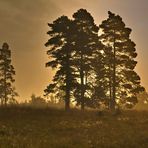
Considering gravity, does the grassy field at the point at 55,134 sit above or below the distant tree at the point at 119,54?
below

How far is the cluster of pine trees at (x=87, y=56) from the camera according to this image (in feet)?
190

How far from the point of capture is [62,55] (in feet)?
191

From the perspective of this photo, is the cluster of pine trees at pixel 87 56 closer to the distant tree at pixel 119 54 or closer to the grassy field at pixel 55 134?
the distant tree at pixel 119 54

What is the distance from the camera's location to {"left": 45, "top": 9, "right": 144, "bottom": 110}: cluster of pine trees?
58.0 m

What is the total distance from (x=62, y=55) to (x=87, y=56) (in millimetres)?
3839

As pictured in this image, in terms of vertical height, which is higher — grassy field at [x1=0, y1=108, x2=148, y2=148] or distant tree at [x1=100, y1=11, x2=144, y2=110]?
distant tree at [x1=100, y1=11, x2=144, y2=110]

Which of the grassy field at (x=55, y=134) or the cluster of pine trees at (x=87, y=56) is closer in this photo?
the grassy field at (x=55, y=134)

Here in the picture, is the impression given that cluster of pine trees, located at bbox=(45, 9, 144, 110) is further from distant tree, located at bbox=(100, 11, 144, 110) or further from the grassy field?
the grassy field

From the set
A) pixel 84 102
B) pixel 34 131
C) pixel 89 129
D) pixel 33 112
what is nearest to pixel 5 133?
pixel 34 131

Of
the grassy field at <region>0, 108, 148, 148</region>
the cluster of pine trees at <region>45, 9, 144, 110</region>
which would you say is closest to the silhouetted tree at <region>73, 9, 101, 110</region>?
the cluster of pine trees at <region>45, 9, 144, 110</region>

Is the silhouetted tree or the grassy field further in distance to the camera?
the silhouetted tree

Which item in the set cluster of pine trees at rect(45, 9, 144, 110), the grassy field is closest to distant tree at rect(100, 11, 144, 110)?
cluster of pine trees at rect(45, 9, 144, 110)

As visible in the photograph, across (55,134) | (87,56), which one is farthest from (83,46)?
(55,134)

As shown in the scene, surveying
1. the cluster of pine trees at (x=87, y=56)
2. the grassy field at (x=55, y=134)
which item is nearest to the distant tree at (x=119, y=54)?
the cluster of pine trees at (x=87, y=56)
